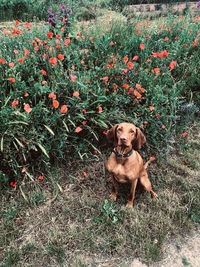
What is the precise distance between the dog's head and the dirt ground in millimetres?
1017

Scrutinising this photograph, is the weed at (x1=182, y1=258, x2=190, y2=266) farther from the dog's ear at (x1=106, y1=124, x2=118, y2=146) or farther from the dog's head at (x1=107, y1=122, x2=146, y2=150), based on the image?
the dog's ear at (x1=106, y1=124, x2=118, y2=146)

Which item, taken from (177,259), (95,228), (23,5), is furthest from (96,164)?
(23,5)

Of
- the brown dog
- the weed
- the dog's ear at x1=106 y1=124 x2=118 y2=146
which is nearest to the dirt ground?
the weed

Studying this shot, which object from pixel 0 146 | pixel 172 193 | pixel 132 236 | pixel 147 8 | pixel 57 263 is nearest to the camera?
pixel 57 263

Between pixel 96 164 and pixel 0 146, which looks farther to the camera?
pixel 96 164

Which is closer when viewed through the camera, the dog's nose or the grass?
the dog's nose

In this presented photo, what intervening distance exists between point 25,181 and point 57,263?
102 cm

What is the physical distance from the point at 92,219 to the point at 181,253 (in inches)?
36.2

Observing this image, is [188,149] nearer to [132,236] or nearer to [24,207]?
[132,236]

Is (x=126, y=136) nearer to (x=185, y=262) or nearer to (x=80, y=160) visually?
(x=80, y=160)

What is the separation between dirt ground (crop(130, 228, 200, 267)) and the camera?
75.5 inches

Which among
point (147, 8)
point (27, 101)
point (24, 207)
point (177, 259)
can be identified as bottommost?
point (177, 259)

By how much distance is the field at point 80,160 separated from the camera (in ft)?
6.75

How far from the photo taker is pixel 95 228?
218cm
